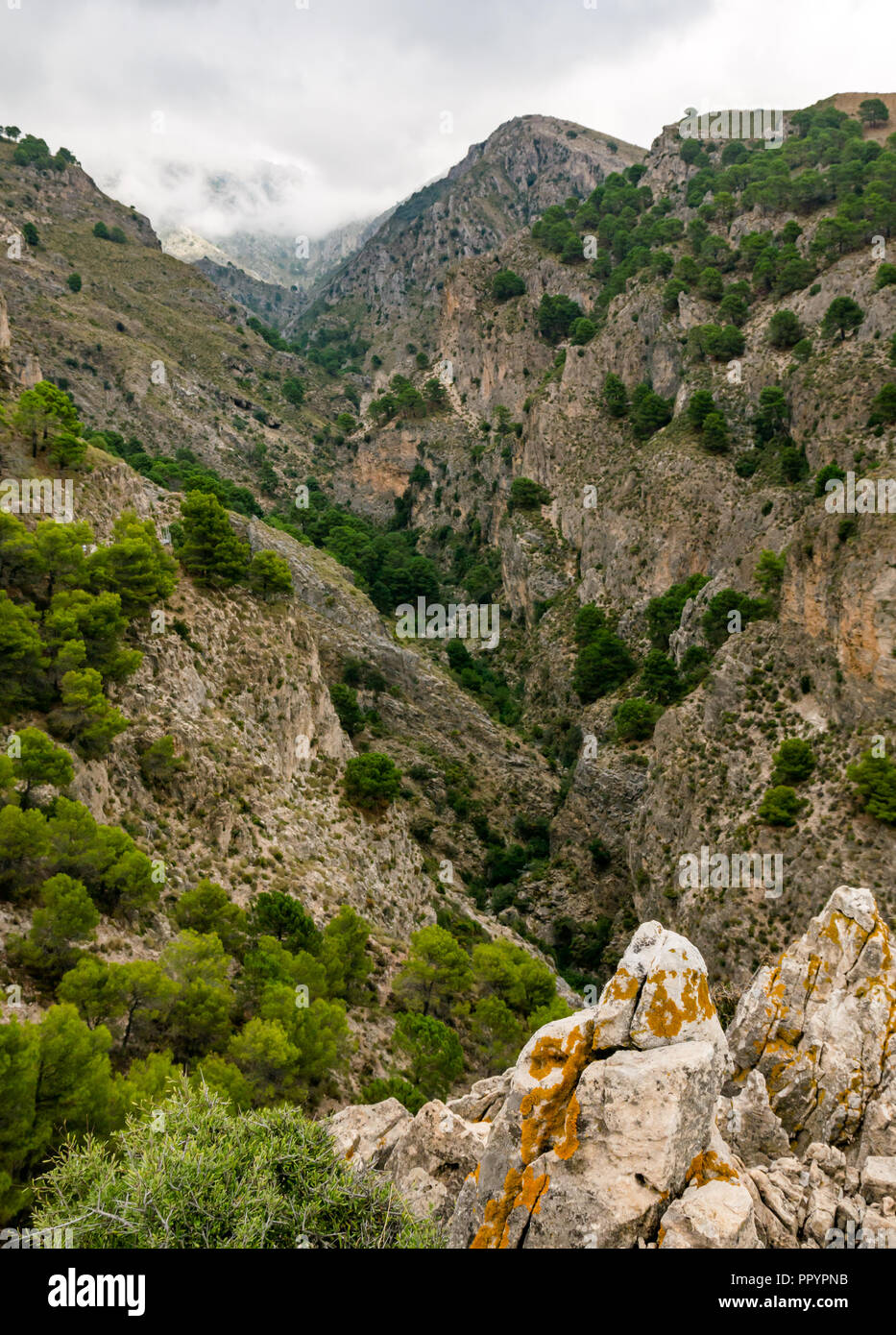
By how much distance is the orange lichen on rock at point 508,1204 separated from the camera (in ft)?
35.2

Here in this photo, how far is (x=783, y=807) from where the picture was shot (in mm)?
48094

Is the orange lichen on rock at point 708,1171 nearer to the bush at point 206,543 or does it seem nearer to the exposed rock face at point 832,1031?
the exposed rock face at point 832,1031

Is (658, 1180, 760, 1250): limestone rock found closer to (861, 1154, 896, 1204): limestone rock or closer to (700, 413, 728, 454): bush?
(861, 1154, 896, 1204): limestone rock

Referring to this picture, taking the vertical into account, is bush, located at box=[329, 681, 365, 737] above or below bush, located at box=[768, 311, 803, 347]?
below

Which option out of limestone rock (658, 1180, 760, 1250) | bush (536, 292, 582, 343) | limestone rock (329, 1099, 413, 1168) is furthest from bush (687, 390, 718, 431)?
limestone rock (658, 1180, 760, 1250)

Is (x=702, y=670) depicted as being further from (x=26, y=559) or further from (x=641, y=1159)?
(x=641, y=1159)

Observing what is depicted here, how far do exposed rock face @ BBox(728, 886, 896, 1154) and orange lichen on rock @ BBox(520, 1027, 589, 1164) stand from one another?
31.5ft

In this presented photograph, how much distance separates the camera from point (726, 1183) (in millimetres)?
10656

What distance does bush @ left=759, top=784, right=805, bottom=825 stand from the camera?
47.9 meters

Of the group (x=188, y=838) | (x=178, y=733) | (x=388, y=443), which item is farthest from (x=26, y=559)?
(x=388, y=443)

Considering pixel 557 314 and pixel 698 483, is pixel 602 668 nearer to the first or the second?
pixel 698 483

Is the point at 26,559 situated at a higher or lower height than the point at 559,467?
lower

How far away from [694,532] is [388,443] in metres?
63.1

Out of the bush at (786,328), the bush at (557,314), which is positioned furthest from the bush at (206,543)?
the bush at (557,314)
